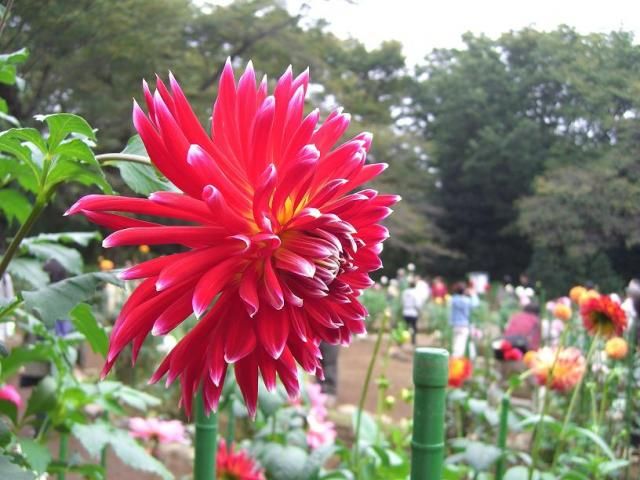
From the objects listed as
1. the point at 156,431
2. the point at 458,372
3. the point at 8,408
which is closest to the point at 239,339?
the point at 8,408

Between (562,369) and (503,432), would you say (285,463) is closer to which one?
Answer: (503,432)

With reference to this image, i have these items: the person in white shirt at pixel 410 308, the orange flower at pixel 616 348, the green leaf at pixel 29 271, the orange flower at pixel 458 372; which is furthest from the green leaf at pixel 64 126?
the person in white shirt at pixel 410 308

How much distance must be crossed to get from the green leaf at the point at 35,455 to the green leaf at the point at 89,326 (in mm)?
169

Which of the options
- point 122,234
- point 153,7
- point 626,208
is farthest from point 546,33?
point 153,7

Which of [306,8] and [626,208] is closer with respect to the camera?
[626,208]

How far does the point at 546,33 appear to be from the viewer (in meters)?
1.10

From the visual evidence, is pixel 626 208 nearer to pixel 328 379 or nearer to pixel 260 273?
pixel 260 273

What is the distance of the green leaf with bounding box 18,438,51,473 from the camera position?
2.27 ft

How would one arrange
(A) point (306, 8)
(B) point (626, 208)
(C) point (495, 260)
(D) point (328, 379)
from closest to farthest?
1. (B) point (626, 208)
2. (D) point (328, 379)
3. (A) point (306, 8)
4. (C) point (495, 260)

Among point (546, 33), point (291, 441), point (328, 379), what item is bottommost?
point (328, 379)

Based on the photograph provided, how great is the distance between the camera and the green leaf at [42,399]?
33.2 inches

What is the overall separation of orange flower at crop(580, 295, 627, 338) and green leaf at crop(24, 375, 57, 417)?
3.09 ft

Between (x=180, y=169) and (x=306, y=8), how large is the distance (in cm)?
693

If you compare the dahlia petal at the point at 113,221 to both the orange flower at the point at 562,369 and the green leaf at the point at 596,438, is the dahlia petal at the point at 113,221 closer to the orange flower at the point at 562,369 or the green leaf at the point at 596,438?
the green leaf at the point at 596,438
